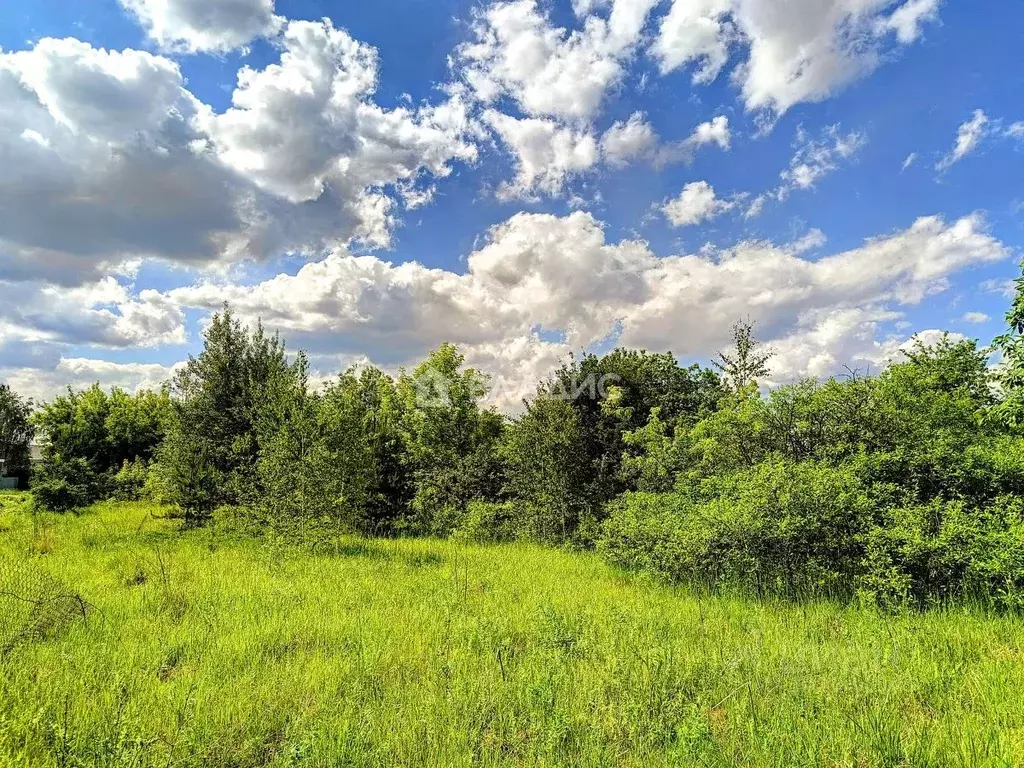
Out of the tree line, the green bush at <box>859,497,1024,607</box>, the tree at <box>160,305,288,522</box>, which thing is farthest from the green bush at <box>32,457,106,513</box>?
the green bush at <box>859,497,1024,607</box>

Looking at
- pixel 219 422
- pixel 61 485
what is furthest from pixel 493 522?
pixel 61 485

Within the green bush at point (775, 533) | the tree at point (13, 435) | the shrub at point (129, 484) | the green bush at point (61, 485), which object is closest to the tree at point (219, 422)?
the green bush at point (61, 485)

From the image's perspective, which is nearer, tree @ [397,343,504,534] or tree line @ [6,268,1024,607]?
tree line @ [6,268,1024,607]

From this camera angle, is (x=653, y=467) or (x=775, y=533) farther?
(x=653, y=467)

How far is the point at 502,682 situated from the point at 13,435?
76531 mm

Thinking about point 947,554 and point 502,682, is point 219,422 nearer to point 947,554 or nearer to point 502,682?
point 502,682

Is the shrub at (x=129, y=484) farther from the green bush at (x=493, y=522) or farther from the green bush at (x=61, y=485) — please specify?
the green bush at (x=493, y=522)

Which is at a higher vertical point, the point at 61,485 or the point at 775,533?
the point at 775,533

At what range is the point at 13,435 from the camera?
57.3 meters

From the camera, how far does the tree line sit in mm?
7805

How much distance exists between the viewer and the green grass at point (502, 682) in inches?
153

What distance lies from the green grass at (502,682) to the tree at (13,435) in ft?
202

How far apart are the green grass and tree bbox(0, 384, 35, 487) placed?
202 feet

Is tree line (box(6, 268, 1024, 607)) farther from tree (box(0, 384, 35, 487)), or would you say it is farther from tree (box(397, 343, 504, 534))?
tree (box(0, 384, 35, 487))
